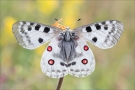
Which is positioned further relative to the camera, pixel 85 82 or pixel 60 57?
pixel 85 82

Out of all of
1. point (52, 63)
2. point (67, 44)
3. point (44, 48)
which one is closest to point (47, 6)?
point (44, 48)

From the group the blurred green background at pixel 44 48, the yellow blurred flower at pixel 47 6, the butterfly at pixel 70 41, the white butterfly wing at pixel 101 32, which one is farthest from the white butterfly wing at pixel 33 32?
the yellow blurred flower at pixel 47 6

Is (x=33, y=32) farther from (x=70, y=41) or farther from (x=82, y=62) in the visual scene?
(x=82, y=62)

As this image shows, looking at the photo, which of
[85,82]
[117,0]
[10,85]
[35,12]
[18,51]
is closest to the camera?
[10,85]

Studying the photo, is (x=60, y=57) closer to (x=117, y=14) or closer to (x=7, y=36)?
(x=7, y=36)

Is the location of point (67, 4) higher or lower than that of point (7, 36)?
higher

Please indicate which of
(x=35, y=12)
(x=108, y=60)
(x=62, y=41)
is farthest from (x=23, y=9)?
(x=62, y=41)

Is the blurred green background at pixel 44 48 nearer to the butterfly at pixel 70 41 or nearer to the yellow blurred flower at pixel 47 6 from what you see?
the yellow blurred flower at pixel 47 6
